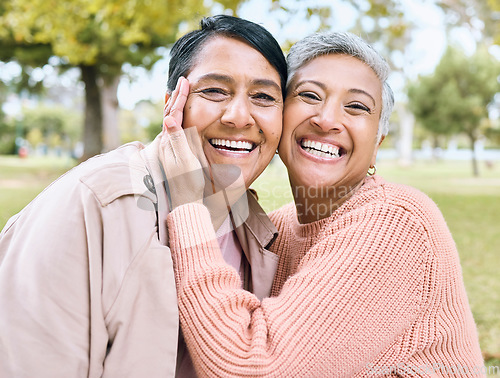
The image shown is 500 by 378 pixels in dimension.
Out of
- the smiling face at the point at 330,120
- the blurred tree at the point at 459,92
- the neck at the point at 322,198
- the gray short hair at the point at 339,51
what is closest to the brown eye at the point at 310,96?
the smiling face at the point at 330,120

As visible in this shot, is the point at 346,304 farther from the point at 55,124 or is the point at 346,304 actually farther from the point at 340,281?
the point at 55,124

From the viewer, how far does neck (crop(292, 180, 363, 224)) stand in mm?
2414

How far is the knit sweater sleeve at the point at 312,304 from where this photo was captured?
165 cm

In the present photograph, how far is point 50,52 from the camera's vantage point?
49.4ft

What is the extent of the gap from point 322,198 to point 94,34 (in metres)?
12.3

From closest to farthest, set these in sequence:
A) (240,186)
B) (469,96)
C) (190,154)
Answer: (190,154), (240,186), (469,96)

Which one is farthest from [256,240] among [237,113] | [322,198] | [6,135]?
[6,135]

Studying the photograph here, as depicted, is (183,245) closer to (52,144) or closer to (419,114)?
(419,114)

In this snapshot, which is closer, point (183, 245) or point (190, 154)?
point (183, 245)

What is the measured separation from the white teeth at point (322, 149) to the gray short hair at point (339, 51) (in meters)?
0.31

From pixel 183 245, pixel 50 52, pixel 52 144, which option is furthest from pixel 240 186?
pixel 52 144

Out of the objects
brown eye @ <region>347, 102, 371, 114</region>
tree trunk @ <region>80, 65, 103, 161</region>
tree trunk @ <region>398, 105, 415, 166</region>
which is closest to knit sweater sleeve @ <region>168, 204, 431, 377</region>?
brown eye @ <region>347, 102, 371, 114</region>

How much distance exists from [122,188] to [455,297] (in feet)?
4.72

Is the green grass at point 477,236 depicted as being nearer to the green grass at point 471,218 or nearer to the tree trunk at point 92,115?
the green grass at point 471,218
